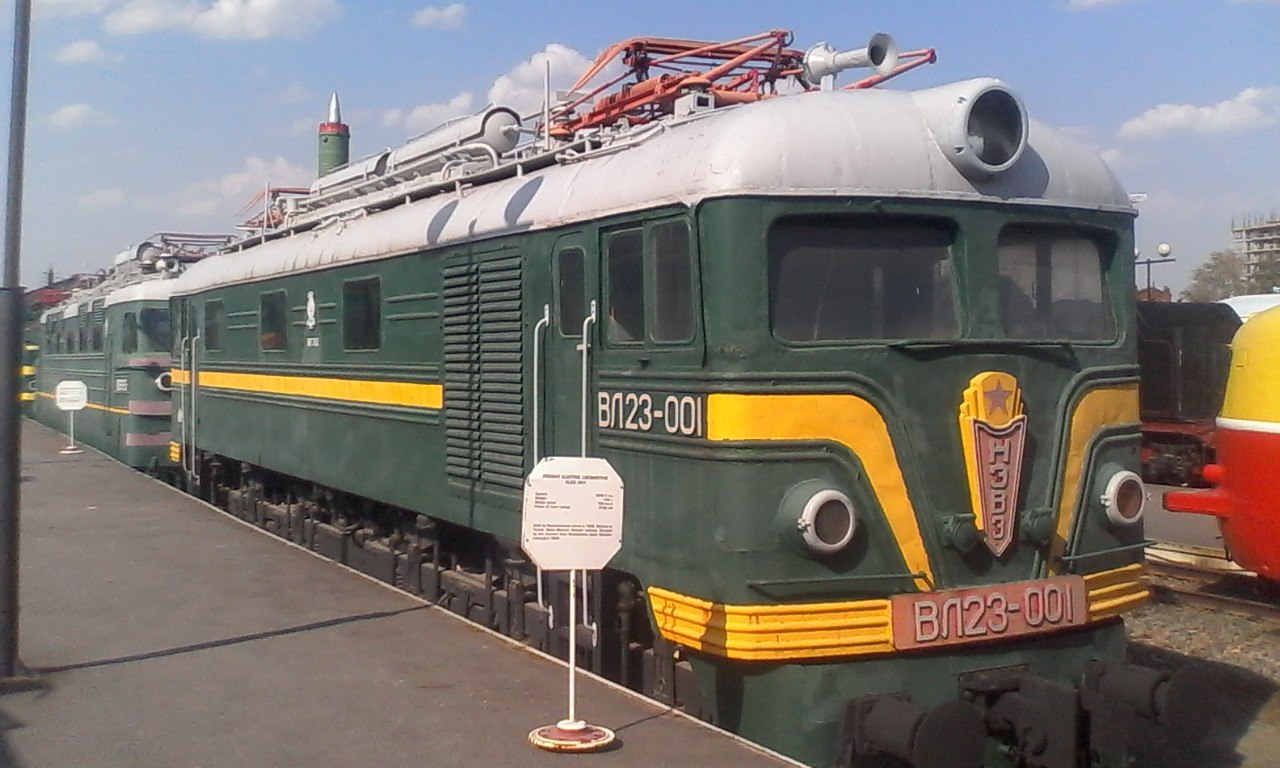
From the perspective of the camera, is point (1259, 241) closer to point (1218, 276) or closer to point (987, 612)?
point (1218, 276)

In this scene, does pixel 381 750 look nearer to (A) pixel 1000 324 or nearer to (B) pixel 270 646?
(B) pixel 270 646

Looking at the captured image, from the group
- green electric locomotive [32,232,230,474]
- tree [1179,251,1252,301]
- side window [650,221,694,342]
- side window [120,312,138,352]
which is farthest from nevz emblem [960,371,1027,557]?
tree [1179,251,1252,301]

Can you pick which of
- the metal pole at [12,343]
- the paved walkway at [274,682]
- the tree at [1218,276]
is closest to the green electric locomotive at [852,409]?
the paved walkway at [274,682]

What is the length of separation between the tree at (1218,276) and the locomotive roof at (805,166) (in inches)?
2187

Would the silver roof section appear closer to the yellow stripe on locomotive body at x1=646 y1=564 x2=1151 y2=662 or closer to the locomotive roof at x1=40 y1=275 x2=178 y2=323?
the locomotive roof at x1=40 y1=275 x2=178 y2=323

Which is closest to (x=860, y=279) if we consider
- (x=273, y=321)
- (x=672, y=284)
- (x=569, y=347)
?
(x=672, y=284)

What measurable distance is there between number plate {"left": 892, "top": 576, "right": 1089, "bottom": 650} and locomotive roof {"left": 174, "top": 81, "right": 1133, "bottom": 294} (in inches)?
72.4

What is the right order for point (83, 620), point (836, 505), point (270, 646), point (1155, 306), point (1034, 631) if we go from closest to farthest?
point (836, 505)
point (1034, 631)
point (270, 646)
point (83, 620)
point (1155, 306)

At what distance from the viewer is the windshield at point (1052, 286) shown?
21.1ft

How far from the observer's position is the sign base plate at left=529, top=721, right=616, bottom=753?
5855 mm

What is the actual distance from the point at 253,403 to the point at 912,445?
9.19 meters

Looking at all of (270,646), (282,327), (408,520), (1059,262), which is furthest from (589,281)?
(282,327)

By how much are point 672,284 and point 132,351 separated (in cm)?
1618

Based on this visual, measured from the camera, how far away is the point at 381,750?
5.97 metres
